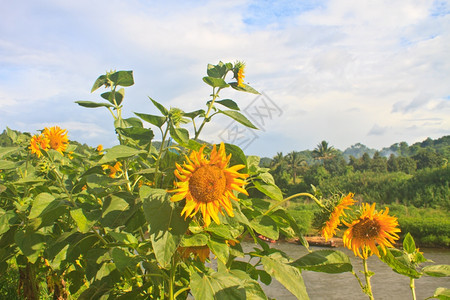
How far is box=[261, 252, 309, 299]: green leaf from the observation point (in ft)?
2.55

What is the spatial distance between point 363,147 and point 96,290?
138 m

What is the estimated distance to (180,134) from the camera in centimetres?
75

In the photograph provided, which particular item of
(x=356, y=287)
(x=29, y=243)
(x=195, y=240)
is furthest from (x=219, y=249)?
(x=356, y=287)

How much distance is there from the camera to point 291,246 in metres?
13.8

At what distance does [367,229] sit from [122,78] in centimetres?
75

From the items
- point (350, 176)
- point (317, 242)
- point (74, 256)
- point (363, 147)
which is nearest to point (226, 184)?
point (74, 256)

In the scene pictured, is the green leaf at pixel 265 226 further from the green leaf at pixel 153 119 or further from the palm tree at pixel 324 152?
the palm tree at pixel 324 152

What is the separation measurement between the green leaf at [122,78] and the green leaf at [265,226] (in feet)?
1.63

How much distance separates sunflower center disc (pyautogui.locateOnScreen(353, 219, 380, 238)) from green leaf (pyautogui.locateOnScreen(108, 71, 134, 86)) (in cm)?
71

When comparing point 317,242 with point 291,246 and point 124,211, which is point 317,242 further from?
point 124,211

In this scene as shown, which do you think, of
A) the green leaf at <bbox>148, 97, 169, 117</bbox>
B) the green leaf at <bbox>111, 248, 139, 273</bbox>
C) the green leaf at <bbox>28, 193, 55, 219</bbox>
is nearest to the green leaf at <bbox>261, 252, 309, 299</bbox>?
the green leaf at <bbox>111, 248, 139, 273</bbox>

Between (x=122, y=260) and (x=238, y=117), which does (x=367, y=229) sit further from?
(x=122, y=260)

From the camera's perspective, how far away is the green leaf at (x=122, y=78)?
3.26 ft

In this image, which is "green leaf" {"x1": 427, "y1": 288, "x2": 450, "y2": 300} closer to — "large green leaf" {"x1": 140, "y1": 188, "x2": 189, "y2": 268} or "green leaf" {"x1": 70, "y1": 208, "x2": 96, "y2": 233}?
"large green leaf" {"x1": 140, "y1": 188, "x2": 189, "y2": 268}
